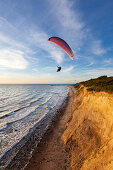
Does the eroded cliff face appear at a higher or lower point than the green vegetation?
lower

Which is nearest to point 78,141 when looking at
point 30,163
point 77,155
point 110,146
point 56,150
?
point 77,155

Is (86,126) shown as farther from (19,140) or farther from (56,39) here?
(56,39)

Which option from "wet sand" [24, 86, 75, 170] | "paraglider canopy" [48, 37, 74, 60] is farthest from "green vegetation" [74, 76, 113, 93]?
"wet sand" [24, 86, 75, 170]

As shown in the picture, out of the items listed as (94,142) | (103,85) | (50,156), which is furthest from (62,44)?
(50,156)

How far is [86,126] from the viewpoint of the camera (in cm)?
763

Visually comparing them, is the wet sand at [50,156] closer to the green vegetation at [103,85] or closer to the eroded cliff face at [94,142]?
the eroded cliff face at [94,142]

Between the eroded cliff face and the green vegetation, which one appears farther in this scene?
the green vegetation

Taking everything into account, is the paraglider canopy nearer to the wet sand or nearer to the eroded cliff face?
the eroded cliff face

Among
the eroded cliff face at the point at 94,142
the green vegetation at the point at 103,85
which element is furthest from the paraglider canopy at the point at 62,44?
the eroded cliff face at the point at 94,142

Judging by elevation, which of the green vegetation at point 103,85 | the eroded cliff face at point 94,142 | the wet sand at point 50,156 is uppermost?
the green vegetation at point 103,85

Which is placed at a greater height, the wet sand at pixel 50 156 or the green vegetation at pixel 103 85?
the green vegetation at pixel 103 85

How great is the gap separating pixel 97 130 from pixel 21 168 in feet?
20.8

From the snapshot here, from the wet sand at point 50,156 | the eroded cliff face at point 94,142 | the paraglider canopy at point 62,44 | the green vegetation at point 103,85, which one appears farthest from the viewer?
the paraglider canopy at point 62,44

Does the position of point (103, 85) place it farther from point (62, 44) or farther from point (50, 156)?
point (50, 156)
